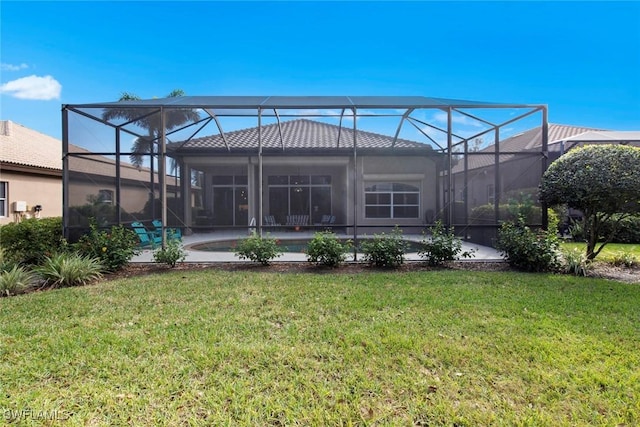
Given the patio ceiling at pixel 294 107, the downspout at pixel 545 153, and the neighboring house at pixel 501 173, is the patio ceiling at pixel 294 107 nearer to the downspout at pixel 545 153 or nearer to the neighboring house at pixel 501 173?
the downspout at pixel 545 153

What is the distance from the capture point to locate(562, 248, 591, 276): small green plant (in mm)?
6211

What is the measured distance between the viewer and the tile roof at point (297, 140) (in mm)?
11180

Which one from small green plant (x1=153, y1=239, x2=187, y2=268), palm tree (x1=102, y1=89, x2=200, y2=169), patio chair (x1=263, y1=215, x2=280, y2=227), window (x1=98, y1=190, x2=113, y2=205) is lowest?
small green plant (x1=153, y1=239, x2=187, y2=268)

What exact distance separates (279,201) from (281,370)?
441 inches

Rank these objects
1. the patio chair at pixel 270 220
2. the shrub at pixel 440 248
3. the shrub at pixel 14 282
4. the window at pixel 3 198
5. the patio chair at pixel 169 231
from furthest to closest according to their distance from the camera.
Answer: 1. the patio chair at pixel 270 220
2. the window at pixel 3 198
3. the patio chair at pixel 169 231
4. the shrub at pixel 440 248
5. the shrub at pixel 14 282

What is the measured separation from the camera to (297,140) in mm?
12148

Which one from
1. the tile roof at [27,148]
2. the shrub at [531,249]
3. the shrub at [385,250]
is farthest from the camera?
the tile roof at [27,148]

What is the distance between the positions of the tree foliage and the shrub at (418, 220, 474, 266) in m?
2.24

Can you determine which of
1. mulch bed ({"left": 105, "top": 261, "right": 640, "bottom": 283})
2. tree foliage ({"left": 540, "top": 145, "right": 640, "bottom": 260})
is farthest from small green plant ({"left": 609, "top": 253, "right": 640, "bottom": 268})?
tree foliage ({"left": 540, "top": 145, "right": 640, "bottom": 260})

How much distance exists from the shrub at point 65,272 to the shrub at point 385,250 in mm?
5312

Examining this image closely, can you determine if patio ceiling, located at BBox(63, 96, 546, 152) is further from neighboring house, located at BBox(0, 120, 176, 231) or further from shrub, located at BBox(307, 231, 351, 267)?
shrub, located at BBox(307, 231, 351, 267)

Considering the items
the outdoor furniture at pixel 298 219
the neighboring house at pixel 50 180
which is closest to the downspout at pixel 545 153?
the outdoor furniture at pixel 298 219

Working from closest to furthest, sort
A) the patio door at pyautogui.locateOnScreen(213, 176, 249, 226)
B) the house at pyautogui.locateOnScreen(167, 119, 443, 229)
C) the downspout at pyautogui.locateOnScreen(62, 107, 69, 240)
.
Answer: the downspout at pyautogui.locateOnScreen(62, 107, 69, 240)
the house at pyautogui.locateOnScreen(167, 119, 443, 229)
the patio door at pyautogui.locateOnScreen(213, 176, 249, 226)

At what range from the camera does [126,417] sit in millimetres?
2168
